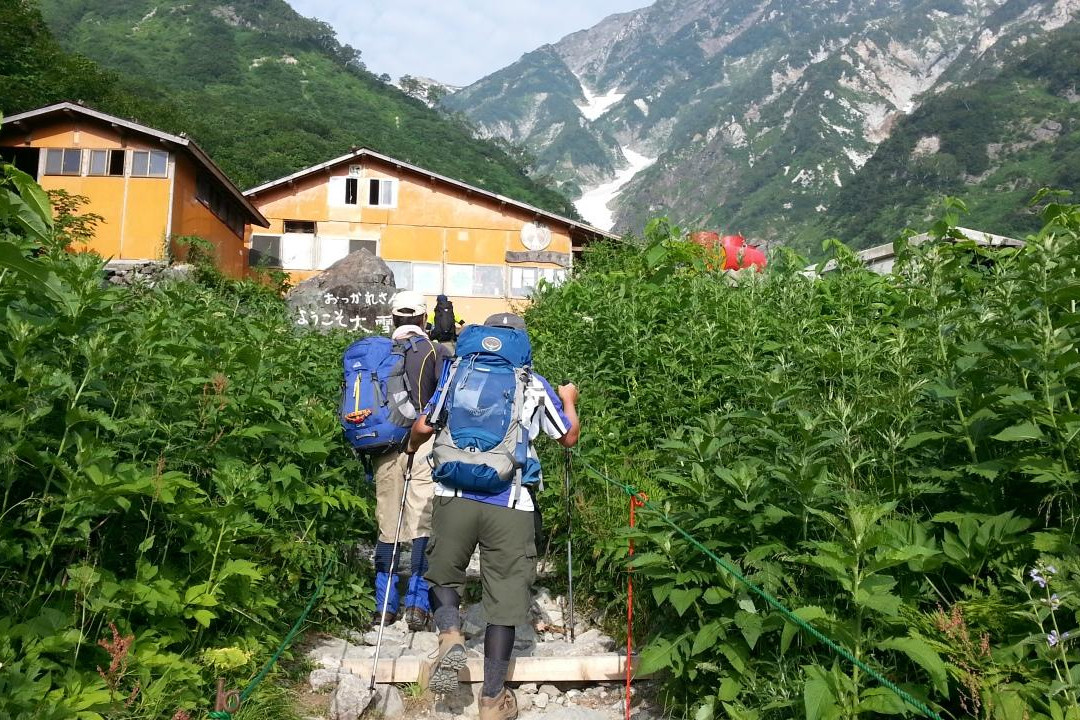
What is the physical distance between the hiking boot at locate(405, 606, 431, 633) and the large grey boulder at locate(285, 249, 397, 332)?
54.9 feet

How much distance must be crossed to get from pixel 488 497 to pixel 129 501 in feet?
5.66

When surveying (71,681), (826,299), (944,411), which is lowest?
(71,681)

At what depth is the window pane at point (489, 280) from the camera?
27.7 m

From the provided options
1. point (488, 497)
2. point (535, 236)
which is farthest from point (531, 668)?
point (535, 236)

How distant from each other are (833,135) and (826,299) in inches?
7438

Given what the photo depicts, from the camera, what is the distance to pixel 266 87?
9975cm

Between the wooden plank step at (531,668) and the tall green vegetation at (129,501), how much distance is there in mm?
633

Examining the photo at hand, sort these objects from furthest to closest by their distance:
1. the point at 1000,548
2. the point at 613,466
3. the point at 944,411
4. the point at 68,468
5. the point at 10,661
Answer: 1. the point at 613,466
2. the point at 944,411
3. the point at 1000,548
4. the point at 68,468
5. the point at 10,661

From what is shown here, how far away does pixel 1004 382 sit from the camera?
4004 mm

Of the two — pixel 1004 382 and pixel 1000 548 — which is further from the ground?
pixel 1004 382

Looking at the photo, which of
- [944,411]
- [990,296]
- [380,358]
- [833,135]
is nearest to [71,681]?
[380,358]

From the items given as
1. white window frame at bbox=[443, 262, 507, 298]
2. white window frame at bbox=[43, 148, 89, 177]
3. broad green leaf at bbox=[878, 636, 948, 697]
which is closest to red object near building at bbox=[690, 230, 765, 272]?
white window frame at bbox=[443, 262, 507, 298]

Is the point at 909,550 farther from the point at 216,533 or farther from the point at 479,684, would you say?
the point at 216,533

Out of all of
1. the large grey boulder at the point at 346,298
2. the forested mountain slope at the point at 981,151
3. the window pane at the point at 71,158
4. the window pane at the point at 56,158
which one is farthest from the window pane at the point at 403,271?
the forested mountain slope at the point at 981,151
